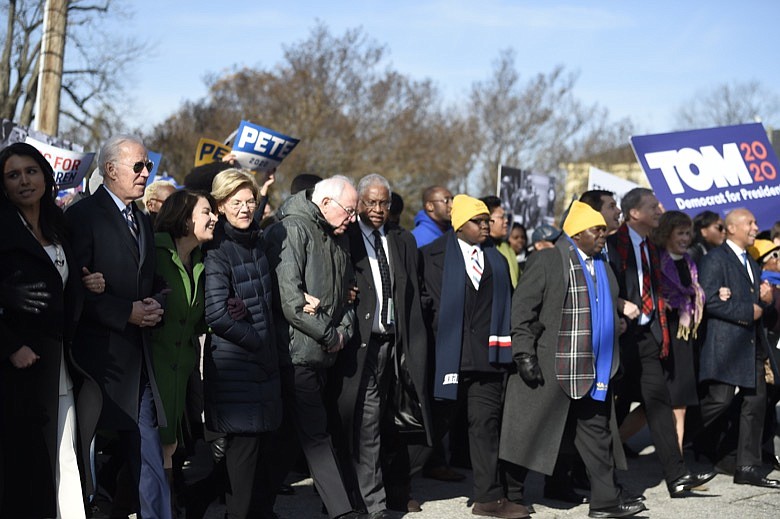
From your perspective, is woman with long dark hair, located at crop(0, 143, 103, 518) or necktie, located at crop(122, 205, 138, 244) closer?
woman with long dark hair, located at crop(0, 143, 103, 518)

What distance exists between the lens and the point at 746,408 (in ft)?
28.8

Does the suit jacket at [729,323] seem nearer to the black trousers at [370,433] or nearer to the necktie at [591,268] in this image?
the necktie at [591,268]

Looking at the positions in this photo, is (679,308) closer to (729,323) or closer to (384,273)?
(729,323)

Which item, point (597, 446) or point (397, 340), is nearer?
point (397, 340)

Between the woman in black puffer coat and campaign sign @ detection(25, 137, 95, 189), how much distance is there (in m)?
3.72

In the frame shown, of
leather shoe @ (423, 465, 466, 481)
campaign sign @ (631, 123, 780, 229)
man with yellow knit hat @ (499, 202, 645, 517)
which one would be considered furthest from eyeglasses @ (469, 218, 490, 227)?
campaign sign @ (631, 123, 780, 229)

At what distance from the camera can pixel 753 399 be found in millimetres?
8781

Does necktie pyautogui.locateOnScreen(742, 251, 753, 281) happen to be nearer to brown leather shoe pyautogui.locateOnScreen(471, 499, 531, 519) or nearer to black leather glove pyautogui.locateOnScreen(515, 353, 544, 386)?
→ black leather glove pyautogui.locateOnScreen(515, 353, 544, 386)

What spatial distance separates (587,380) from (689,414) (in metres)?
2.34

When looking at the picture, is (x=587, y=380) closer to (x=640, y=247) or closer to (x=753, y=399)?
(x=640, y=247)

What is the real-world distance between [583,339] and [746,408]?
7.49 ft

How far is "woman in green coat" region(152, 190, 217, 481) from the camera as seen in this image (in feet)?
18.2

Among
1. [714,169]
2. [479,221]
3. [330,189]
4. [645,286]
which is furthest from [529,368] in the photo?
[714,169]

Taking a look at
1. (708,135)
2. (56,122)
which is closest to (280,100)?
(56,122)
